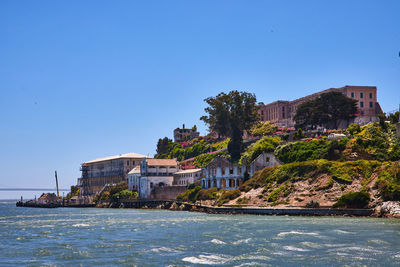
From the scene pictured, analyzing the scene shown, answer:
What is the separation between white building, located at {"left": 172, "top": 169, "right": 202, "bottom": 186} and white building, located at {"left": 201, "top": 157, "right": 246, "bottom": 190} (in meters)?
6.42

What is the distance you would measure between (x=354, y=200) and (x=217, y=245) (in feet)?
109

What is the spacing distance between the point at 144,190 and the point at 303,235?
89498mm

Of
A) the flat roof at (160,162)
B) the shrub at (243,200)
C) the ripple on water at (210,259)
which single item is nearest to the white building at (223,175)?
the shrub at (243,200)

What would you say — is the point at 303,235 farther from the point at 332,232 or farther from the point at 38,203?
the point at 38,203

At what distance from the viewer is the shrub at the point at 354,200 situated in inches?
2638

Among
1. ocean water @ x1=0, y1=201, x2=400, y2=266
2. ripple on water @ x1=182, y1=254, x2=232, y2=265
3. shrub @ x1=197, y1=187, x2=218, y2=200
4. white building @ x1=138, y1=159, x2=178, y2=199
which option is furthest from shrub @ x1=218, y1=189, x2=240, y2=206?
ripple on water @ x1=182, y1=254, x2=232, y2=265

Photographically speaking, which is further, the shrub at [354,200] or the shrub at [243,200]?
the shrub at [243,200]

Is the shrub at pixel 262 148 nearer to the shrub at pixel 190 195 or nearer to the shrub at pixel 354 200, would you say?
the shrub at pixel 190 195

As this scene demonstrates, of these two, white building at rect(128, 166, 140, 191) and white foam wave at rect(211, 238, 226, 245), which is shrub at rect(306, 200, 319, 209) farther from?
white building at rect(128, 166, 140, 191)

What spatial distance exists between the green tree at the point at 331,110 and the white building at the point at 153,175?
3882 centimetres

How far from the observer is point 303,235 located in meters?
44.4

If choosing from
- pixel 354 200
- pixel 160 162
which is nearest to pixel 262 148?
pixel 160 162

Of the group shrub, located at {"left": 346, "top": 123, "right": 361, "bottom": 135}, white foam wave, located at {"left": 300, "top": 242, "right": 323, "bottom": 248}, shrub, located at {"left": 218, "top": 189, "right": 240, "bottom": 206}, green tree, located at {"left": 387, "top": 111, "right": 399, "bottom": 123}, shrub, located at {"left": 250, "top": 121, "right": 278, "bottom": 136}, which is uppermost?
shrub, located at {"left": 250, "top": 121, "right": 278, "bottom": 136}

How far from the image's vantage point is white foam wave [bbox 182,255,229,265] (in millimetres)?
32969
